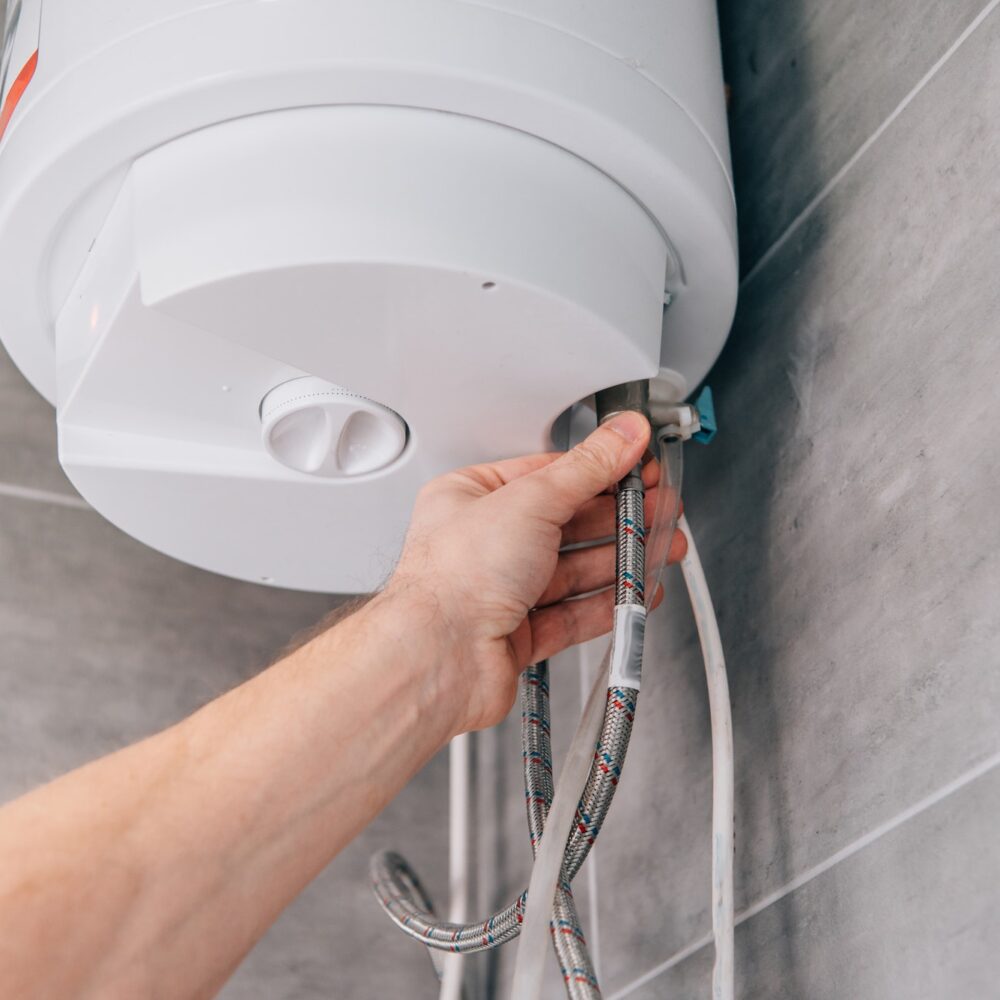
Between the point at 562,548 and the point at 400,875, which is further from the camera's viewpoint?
the point at 400,875

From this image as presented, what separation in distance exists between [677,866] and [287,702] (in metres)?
0.30

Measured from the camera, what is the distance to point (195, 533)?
837 millimetres

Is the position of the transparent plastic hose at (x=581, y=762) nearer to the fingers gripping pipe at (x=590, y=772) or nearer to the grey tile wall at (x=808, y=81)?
the fingers gripping pipe at (x=590, y=772)

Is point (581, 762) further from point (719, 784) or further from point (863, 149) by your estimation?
point (863, 149)

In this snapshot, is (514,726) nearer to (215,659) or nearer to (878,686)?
(215,659)

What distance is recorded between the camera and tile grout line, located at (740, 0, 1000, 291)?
0.70m

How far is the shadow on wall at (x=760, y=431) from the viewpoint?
2.42 feet

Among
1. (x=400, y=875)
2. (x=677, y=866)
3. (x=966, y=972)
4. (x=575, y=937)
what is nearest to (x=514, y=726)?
(x=400, y=875)

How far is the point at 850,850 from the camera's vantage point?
65cm

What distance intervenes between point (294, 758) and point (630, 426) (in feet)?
0.89

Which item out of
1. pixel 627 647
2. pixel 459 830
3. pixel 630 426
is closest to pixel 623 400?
pixel 630 426

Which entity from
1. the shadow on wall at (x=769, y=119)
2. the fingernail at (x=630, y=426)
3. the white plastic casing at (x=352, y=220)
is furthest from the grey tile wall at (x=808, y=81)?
the fingernail at (x=630, y=426)

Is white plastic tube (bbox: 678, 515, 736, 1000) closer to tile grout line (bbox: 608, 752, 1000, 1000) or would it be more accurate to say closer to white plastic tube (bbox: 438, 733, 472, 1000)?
tile grout line (bbox: 608, 752, 1000, 1000)

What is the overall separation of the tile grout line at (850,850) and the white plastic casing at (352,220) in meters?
0.27
